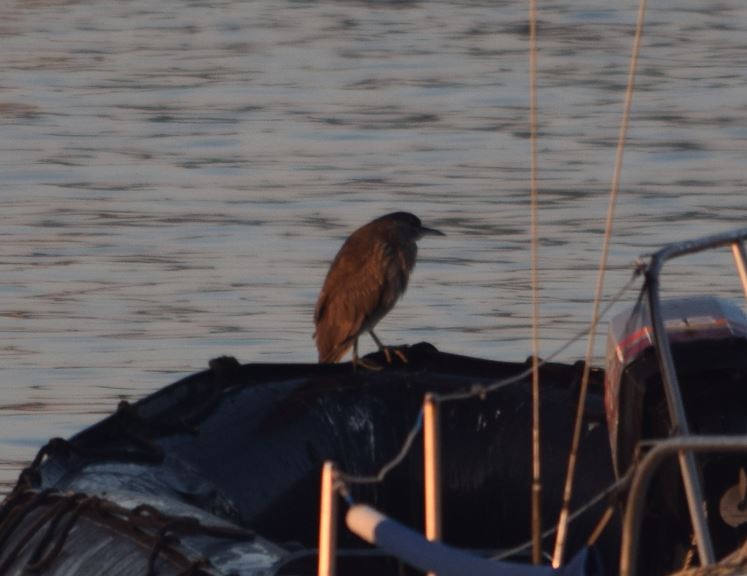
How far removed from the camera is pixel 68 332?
10281 mm

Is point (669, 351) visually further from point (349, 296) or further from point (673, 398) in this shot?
point (349, 296)

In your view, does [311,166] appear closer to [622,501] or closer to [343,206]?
[343,206]

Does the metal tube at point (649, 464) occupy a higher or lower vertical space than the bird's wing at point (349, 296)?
lower

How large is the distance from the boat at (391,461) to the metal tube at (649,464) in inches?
5.5

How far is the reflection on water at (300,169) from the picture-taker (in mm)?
10289

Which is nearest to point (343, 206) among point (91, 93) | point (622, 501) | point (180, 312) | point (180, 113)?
point (180, 312)

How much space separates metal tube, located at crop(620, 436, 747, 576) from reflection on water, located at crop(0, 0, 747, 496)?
4971 mm

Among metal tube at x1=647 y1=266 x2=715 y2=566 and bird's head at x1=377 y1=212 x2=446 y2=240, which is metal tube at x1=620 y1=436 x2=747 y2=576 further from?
bird's head at x1=377 y1=212 x2=446 y2=240

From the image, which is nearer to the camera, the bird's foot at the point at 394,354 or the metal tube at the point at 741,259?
the metal tube at the point at 741,259

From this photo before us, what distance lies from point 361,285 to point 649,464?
14.3 ft

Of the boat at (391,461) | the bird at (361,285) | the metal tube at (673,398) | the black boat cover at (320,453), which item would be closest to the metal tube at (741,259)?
the boat at (391,461)

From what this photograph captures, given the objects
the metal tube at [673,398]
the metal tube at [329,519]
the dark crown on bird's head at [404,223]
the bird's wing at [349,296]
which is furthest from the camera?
the dark crown on bird's head at [404,223]

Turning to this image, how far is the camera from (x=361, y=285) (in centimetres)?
768

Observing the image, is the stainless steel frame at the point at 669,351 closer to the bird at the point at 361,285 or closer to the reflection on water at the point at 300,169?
the bird at the point at 361,285
